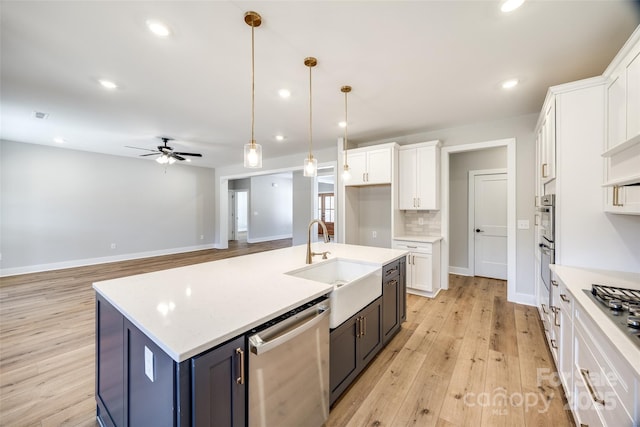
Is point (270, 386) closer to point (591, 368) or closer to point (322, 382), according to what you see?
point (322, 382)

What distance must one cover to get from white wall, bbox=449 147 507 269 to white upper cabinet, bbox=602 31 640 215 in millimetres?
3037

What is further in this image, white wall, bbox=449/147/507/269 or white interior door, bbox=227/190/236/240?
white interior door, bbox=227/190/236/240

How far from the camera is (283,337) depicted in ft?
3.79

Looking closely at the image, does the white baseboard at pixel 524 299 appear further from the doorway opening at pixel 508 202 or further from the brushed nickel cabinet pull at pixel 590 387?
the brushed nickel cabinet pull at pixel 590 387

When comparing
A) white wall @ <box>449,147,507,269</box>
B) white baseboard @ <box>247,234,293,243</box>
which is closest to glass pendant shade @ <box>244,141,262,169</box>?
white wall @ <box>449,147,507,269</box>

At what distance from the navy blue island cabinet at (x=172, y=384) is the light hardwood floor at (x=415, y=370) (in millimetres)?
880

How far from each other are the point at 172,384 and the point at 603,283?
8.23ft

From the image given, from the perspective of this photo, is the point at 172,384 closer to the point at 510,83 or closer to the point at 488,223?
the point at 510,83

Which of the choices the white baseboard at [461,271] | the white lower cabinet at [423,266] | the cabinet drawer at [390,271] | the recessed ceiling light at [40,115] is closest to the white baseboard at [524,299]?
the white lower cabinet at [423,266]

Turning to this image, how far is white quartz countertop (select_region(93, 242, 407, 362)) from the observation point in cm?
98

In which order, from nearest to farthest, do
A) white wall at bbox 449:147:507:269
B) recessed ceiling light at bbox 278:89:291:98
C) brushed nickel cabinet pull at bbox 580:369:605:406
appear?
1. brushed nickel cabinet pull at bbox 580:369:605:406
2. recessed ceiling light at bbox 278:89:291:98
3. white wall at bbox 449:147:507:269

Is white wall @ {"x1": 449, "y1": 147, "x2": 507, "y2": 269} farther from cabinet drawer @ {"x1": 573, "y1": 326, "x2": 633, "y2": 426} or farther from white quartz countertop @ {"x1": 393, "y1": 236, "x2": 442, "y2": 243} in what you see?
cabinet drawer @ {"x1": 573, "y1": 326, "x2": 633, "y2": 426}

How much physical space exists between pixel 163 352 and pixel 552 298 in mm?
2799

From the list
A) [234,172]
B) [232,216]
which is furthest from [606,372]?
[232,216]
